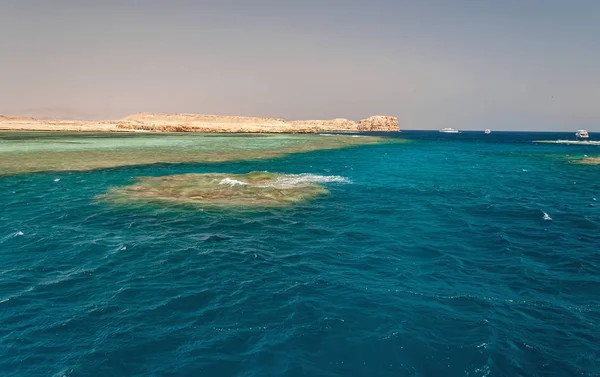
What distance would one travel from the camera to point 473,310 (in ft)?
44.2

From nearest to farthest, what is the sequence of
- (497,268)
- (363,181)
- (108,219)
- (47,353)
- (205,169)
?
(47,353)
(497,268)
(108,219)
(363,181)
(205,169)

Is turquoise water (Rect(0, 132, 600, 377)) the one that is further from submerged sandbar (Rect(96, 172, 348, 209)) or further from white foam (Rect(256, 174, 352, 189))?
white foam (Rect(256, 174, 352, 189))

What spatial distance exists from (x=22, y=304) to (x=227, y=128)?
180926mm

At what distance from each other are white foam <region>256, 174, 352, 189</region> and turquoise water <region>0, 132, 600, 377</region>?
8.71 meters

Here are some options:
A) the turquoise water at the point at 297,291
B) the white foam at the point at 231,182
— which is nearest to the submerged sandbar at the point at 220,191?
the white foam at the point at 231,182

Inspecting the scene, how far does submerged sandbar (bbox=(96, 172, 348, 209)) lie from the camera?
1150 inches

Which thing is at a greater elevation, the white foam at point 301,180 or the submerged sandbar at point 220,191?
the white foam at point 301,180

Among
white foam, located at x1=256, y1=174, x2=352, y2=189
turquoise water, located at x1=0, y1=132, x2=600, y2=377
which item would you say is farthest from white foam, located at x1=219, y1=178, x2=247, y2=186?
turquoise water, located at x1=0, y1=132, x2=600, y2=377

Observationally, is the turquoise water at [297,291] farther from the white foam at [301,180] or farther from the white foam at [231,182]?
the white foam at [231,182]

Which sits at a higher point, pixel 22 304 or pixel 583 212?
pixel 583 212

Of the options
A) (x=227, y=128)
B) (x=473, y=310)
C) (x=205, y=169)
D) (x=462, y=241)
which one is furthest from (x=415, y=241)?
(x=227, y=128)

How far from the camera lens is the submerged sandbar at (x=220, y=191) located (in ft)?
95.9

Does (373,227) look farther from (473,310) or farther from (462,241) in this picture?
(473,310)

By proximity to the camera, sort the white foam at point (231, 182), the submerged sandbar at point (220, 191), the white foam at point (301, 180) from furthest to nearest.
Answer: the white foam at point (301, 180)
the white foam at point (231, 182)
the submerged sandbar at point (220, 191)
